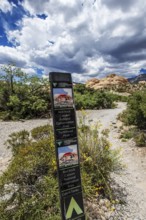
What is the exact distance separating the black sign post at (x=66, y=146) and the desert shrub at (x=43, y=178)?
930 millimetres

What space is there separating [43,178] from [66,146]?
1.81 metres

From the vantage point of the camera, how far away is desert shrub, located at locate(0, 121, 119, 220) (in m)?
2.61

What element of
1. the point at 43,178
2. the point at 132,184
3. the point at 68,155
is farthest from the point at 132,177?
the point at 68,155

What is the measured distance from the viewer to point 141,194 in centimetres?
379

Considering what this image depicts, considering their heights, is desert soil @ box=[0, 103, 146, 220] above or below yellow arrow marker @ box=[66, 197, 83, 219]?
below

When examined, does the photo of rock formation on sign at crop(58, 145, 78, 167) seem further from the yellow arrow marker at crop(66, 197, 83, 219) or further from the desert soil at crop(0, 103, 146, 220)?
the desert soil at crop(0, 103, 146, 220)

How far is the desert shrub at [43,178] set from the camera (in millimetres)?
2611

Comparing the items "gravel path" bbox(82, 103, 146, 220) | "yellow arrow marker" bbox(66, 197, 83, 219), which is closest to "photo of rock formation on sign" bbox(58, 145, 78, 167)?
"yellow arrow marker" bbox(66, 197, 83, 219)

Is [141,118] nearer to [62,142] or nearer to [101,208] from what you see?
[101,208]

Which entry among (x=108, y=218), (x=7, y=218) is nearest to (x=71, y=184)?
(x=7, y=218)

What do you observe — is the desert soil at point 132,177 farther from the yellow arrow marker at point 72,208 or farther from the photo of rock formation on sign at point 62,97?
the photo of rock formation on sign at point 62,97

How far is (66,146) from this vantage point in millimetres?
1766

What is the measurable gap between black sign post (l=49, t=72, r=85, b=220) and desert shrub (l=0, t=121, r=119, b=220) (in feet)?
3.05

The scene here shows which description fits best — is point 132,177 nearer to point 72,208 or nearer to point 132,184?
point 132,184
